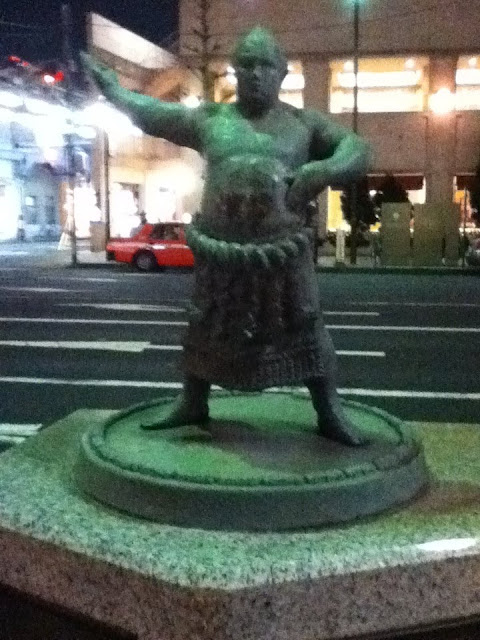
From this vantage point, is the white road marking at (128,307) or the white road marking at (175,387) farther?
the white road marking at (128,307)

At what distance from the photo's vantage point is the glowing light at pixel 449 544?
2.80 meters

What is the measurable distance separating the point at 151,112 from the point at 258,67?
58cm

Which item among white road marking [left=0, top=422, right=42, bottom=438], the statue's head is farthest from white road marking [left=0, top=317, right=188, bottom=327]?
the statue's head

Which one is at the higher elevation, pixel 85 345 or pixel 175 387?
pixel 85 345

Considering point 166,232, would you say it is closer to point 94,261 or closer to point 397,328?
point 94,261

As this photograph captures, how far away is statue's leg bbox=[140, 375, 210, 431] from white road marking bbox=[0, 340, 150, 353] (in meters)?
6.39

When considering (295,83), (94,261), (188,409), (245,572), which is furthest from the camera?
(295,83)

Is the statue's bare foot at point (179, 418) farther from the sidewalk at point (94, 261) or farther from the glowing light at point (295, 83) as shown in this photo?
the glowing light at point (295, 83)

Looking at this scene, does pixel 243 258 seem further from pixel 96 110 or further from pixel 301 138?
pixel 96 110

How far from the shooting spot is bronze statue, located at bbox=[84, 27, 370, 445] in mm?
3391

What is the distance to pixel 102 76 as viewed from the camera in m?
3.85

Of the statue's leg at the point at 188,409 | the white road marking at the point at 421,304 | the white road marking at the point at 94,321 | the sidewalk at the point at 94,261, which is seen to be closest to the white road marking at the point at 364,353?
the white road marking at the point at 94,321

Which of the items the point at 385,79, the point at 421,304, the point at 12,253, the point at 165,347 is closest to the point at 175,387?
the point at 165,347

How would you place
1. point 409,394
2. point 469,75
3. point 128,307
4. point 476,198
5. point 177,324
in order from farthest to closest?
point 469,75 → point 476,198 → point 128,307 → point 177,324 → point 409,394
